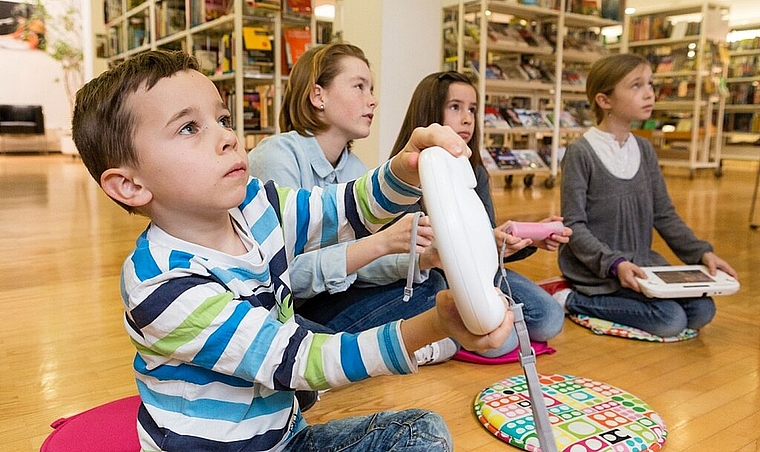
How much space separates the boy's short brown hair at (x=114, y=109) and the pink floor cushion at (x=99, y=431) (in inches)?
23.3

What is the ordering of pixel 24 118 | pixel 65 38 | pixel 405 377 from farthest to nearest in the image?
pixel 65 38
pixel 24 118
pixel 405 377

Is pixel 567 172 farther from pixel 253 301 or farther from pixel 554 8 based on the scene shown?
pixel 554 8

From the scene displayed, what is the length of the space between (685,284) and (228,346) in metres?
1.50

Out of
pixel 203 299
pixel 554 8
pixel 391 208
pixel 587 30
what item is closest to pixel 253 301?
pixel 203 299

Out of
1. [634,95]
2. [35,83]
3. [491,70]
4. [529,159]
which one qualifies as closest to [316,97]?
[634,95]

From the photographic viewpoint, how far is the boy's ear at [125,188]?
30.9 inches

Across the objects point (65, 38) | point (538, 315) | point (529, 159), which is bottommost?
point (538, 315)

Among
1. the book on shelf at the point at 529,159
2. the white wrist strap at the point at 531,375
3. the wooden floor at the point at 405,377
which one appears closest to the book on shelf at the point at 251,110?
the wooden floor at the point at 405,377

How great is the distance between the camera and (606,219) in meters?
2.02

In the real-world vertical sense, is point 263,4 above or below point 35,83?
above

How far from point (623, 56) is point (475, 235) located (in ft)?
5.67

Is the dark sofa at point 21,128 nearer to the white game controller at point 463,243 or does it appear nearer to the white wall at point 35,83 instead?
the white wall at point 35,83

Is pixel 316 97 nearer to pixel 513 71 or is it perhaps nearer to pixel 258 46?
pixel 258 46

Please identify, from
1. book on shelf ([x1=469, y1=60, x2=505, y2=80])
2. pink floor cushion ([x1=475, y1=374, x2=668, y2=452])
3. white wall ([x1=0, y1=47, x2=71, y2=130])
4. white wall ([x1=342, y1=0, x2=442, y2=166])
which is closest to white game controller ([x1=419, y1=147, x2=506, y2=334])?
pink floor cushion ([x1=475, y1=374, x2=668, y2=452])
